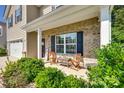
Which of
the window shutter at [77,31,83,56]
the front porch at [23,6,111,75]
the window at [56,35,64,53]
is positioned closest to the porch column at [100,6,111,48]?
the front porch at [23,6,111,75]

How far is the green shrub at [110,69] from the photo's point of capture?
4.17 meters

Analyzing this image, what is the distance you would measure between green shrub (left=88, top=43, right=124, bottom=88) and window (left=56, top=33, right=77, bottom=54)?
8843 millimetres

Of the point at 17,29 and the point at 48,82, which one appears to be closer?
the point at 48,82

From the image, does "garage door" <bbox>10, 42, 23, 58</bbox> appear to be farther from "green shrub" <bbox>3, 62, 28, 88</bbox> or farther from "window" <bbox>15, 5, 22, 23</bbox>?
"green shrub" <bbox>3, 62, 28, 88</bbox>

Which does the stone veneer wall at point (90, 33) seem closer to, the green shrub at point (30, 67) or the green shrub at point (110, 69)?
the green shrub at point (30, 67)

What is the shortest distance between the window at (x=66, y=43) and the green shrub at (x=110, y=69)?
29.0 ft

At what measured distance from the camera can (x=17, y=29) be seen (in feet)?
75.5

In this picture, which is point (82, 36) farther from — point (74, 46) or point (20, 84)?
point (20, 84)

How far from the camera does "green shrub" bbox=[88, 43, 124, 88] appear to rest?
13.7 ft

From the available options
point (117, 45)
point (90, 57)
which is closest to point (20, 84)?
point (117, 45)

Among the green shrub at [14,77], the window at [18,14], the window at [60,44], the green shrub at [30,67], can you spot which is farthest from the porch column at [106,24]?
the window at [18,14]

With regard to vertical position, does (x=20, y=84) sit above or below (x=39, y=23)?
below
